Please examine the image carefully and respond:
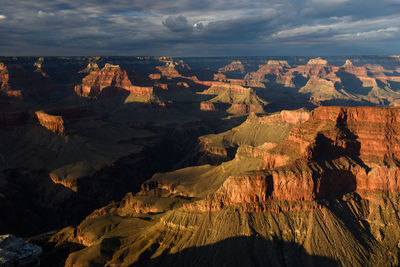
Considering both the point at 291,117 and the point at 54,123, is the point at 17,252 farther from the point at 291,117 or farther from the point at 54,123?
the point at 291,117

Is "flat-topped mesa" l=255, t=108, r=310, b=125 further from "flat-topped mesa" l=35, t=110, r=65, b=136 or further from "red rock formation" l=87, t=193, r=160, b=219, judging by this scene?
"flat-topped mesa" l=35, t=110, r=65, b=136

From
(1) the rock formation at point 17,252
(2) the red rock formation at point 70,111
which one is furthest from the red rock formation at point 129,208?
(2) the red rock formation at point 70,111

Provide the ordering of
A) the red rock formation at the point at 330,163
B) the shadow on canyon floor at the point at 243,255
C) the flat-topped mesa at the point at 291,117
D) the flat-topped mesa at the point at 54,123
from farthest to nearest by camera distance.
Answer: the flat-topped mesa at the point at 54,123 < the flat-topped mesa at the point at 291,117 < the red rock formation at the point at 330,163 < the shadow on canyon floor at the point at 243,255

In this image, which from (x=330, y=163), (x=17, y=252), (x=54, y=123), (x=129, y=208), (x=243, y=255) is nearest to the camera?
(x=243, y=255)

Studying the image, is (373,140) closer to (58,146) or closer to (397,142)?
(397,142)

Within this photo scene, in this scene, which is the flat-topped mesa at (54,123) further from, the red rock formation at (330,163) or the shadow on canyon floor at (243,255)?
the shadow on canyon floor at (243,255)

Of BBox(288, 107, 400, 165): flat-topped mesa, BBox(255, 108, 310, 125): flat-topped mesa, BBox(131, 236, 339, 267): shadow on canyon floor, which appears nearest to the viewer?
BBox(131, 236, 339, 267): shadow on canyon floor

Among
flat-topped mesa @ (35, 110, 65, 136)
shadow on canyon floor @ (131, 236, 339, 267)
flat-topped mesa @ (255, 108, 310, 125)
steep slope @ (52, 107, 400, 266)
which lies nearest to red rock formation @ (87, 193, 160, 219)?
steep slope @ (52, 107, 400, 266)

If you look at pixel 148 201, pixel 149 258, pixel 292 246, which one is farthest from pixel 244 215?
pixel 148 201

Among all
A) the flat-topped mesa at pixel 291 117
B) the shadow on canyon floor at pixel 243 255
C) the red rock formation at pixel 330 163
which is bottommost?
the shadow on canyon floor at pixel 243 255

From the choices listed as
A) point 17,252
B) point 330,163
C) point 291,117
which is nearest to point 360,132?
point 330,163

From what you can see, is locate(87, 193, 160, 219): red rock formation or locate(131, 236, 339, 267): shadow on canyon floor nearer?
locate(131, 236, 339, 267): shadow on canyon floor
